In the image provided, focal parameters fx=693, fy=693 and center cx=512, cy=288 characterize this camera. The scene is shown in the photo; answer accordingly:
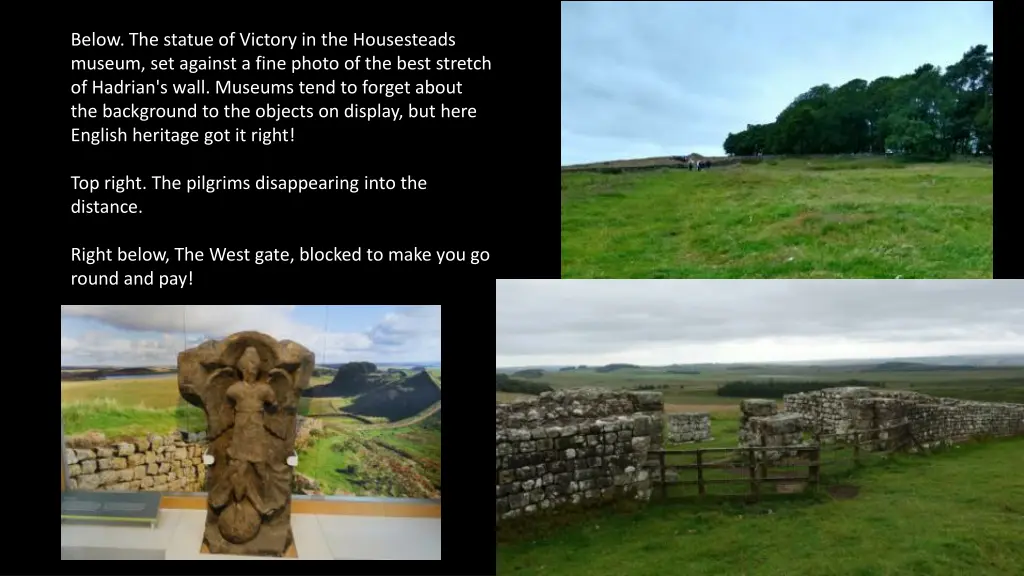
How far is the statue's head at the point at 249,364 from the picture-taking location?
17.4 feet

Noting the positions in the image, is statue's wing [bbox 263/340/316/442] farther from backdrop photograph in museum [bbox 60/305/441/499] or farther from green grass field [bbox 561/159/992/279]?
green grass field [bbox 561/159/992/279]

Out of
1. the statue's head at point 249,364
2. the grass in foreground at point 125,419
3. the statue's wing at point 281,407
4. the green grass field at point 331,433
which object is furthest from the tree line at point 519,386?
the grass in foreground at point 125,419

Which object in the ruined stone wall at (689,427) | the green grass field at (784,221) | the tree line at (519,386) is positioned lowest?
the ruined stone wall at (689,427)

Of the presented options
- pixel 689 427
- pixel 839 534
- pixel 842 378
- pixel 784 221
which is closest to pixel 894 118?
pixel 784 221

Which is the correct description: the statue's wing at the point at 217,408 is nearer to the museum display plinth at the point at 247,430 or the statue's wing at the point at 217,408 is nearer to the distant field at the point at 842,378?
the museum display plinth at the point at 247,430

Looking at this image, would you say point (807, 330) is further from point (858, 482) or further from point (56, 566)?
point (56, 566)

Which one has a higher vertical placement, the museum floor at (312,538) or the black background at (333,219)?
the black background at (333,219)

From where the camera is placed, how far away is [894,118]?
9.12 m

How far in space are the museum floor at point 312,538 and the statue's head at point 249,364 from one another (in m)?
1.13

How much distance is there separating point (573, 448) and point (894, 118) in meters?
6.81

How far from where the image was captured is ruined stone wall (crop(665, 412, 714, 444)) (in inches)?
211

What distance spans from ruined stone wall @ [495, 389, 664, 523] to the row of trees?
13.2 feet

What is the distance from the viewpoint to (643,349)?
18.0 ft

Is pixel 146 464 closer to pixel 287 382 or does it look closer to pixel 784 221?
pixel 287 382
